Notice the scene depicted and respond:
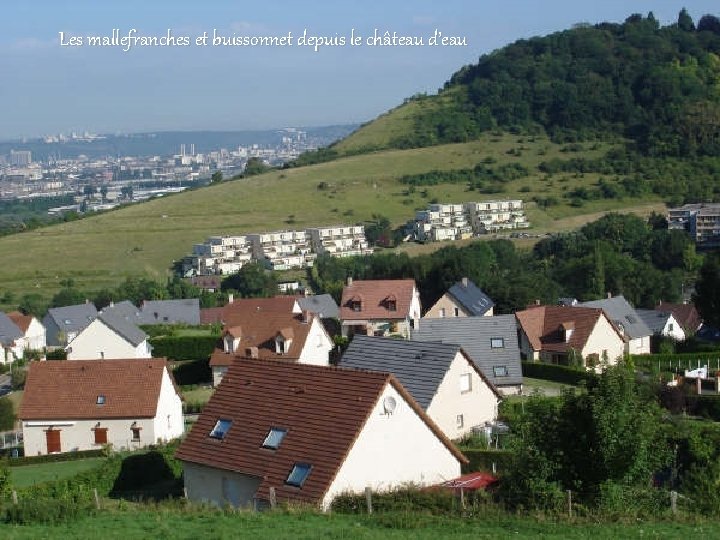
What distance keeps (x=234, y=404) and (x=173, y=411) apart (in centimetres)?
1425

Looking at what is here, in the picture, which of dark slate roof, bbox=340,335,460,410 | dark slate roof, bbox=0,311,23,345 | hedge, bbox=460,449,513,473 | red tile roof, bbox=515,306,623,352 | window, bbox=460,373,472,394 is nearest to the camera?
hedge, bbox=460,449,513,473

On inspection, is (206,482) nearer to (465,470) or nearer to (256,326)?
(465,470)

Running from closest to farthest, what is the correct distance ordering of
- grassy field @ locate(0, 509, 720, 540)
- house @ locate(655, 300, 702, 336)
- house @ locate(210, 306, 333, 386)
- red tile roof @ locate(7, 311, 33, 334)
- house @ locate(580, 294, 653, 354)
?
grassy field @ locate(0, 509, 720, 540), house @ locate(210, 306, 333, 386), house @ locate(580, 294, 653, 354), house @ locate(655, 300, 702, 336), red tile roof @ locate(7, 311, 33, 334)

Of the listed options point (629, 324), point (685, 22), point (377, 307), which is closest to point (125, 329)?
point (377, 307)

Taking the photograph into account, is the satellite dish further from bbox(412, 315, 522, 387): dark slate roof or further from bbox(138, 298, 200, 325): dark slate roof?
bbox(138, 298, 200, 325): dark slate roof

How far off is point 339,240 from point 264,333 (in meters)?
71.5

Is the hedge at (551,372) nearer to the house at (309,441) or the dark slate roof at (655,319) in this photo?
the dark slate roof at (655,319)

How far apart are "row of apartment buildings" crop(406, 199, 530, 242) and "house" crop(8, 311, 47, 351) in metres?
50.7

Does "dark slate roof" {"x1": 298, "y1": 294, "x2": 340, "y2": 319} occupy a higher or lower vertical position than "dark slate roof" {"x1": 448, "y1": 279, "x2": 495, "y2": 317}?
lower

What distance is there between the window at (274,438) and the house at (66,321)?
5281 cm

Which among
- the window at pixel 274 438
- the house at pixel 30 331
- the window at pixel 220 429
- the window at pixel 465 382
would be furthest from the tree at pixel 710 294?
the house at pixel 30 331

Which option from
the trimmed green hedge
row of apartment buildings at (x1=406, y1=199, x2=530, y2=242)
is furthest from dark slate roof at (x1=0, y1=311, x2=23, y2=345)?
row of apartment buildings at (x1=406, y1=199, x2=530, y2=242)

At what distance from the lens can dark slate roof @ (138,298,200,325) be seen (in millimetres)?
70562

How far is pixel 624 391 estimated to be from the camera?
17453mm
